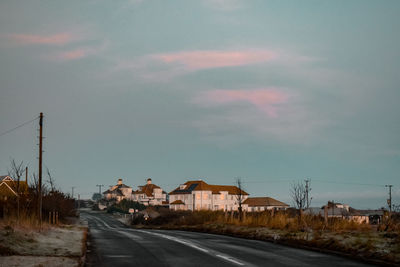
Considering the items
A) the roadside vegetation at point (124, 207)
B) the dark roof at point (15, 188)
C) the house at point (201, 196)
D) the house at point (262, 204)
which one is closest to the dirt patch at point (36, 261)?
the dark roof at point (15, 188)

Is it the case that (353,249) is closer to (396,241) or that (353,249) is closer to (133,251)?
(396,241)

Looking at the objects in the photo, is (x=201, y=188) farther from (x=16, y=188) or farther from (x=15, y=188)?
(x=15, y=188)

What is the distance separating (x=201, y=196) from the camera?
143m

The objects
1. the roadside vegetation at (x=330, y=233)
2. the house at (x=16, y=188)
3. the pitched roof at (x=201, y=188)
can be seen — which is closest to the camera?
the roadside vegetation at (x=330, y=233)

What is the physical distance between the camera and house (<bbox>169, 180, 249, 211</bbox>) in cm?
14362

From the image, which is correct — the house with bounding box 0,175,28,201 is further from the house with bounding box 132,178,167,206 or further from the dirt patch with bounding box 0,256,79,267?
the house with bounding box 132,178,167,206

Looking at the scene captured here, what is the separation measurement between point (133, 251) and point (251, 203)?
14137 centimetres

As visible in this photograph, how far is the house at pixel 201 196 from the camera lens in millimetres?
143625

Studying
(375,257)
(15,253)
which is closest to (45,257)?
(15,253)

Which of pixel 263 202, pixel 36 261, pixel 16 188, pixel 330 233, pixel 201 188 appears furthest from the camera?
pixel 263 202

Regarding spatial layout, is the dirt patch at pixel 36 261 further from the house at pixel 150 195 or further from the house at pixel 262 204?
the house at pixel 150 195

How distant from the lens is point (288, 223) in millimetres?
27828

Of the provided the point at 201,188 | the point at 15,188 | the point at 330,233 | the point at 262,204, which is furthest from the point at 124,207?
the point at 330,233

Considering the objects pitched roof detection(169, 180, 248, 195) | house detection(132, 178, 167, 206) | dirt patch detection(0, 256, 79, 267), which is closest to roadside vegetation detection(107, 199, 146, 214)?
pitched roof detection(169, 180, 248, 195)
